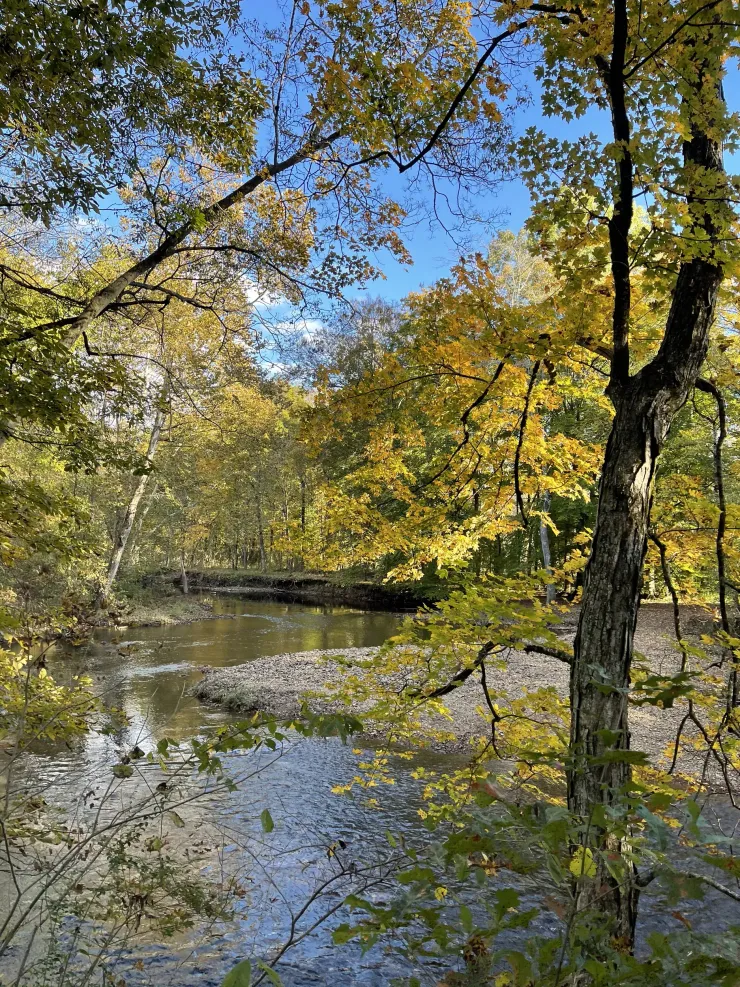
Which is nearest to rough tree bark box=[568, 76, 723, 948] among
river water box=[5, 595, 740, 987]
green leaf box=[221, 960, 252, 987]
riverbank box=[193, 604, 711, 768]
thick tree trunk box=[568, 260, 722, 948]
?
thick tree trunk box=[568, 260, 722, 948]

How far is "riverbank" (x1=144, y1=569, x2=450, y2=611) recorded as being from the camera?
24792 millimetres

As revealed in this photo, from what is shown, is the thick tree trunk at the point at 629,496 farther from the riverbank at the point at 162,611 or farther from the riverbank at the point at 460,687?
the riverbank at the point at 162,611

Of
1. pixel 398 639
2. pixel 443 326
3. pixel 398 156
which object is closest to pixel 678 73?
pixel 398 156

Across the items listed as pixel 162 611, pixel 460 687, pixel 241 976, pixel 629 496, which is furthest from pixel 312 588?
pixel 241 976

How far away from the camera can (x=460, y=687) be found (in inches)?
421

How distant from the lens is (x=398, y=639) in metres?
3.96

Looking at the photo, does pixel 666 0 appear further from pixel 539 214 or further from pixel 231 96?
pixel 231 96

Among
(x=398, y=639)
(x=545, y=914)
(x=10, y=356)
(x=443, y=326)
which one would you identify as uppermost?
(x=443, y=326)

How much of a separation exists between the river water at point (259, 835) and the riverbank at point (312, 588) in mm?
11633

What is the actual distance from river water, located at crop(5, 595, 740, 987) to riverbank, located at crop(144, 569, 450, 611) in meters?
11.6

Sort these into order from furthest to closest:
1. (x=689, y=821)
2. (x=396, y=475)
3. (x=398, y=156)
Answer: (x=396, y=475) < (x=398, y=156) < (x=689, y=821)

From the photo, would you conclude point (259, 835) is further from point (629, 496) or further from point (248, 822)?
point (629, 496)

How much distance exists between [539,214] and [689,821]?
9.66 feet

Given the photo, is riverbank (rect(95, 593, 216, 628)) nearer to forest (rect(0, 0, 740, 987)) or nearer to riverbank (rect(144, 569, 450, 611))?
riverbank (rect(144, 569, 450, 611))
